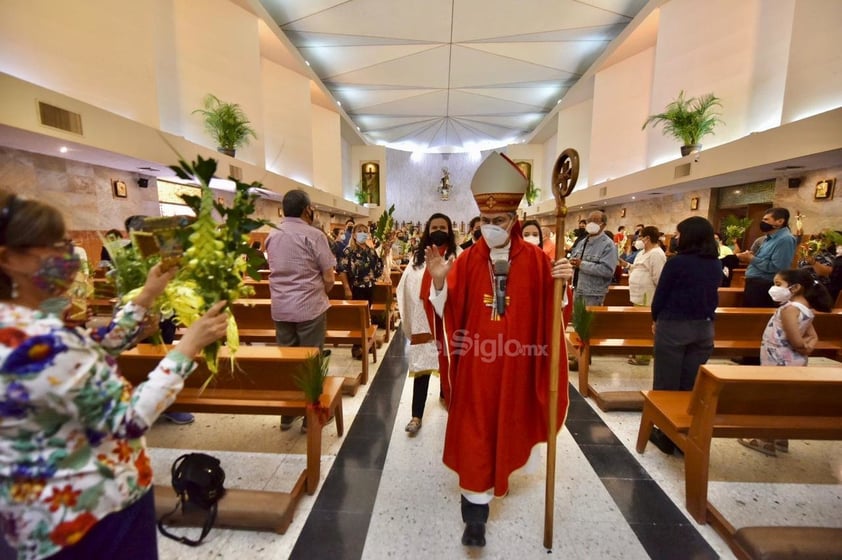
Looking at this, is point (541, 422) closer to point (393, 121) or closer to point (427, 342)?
point (427, 342)

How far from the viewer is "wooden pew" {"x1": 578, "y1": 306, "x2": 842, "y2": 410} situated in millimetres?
3648

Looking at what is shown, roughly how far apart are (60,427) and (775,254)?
18.3ft

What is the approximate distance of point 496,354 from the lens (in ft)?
5.97

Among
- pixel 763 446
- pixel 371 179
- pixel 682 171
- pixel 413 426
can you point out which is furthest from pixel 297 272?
pixel 371 179

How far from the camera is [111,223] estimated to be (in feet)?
19.5

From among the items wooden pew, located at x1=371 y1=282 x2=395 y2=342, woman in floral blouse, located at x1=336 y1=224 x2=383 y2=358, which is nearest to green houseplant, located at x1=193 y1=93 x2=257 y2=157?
woman in floral blouse, located at x1=336 y1=224 x2=383 y2=358

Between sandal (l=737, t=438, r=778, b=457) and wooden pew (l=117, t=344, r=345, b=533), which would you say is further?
sandal (l=737, t=438, r=778, b=457)

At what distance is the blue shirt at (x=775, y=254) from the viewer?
148 inches

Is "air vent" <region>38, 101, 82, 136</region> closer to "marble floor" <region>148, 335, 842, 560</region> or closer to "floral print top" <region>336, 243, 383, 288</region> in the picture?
"floral print top" <region>336, 243, 383, 288</region>

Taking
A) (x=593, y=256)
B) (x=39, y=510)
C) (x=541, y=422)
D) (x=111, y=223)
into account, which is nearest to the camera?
(x=39, y=510)

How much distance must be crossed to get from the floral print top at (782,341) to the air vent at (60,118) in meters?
7.12

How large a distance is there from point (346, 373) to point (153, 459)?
1.88m

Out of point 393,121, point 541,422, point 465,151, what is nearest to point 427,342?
point 541,422

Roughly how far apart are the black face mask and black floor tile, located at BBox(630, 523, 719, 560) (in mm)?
Answer: 2050
